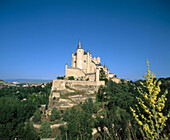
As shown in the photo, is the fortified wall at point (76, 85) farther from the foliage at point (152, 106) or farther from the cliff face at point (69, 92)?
the foliage at point (152, 106)

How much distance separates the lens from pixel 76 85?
42.6 metres

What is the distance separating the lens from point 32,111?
3131 centimetres

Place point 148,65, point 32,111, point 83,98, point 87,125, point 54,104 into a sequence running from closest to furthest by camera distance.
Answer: point 148,65 < point 87,125 < point 32,111 < point 54,104 < point 83,98

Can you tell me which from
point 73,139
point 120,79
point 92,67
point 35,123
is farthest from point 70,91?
point 120,79

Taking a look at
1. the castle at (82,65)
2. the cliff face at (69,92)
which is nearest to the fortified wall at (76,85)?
the cliff face at (69,92)

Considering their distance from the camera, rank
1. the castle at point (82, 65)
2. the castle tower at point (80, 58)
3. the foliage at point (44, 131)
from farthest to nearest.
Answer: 1. the castle tower at point (80, 58)
2. the castle at point (82, 65)
3. the foliage at point (44, 131)

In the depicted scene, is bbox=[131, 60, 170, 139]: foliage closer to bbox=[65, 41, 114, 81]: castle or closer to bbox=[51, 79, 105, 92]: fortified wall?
bbox=[51, 79, 105, 92]: fortified wall

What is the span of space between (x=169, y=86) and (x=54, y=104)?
4247cm

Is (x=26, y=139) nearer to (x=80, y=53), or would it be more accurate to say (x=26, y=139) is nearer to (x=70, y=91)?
(x=70, y=91)

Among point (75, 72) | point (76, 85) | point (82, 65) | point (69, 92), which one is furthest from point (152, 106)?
point (82, 65)

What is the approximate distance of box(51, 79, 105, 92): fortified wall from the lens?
39625 millimetres

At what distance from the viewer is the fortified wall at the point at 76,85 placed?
39.6 m

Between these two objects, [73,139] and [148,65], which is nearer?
[148,65]

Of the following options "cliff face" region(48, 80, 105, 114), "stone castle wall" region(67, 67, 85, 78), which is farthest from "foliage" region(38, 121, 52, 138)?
"stone castle wall" region(67, 67, 85, 78)
